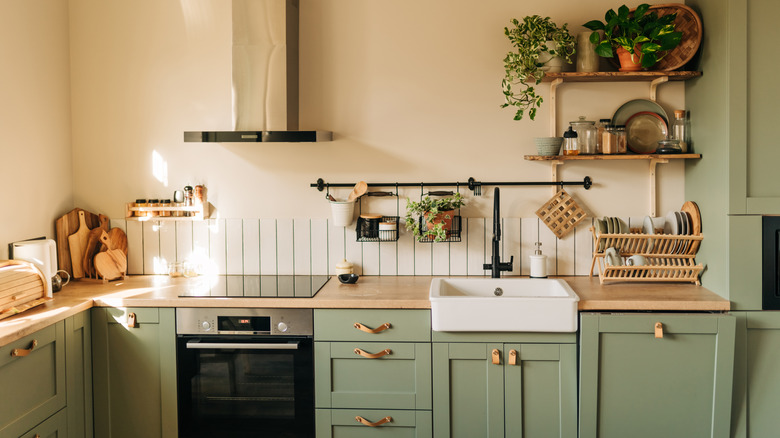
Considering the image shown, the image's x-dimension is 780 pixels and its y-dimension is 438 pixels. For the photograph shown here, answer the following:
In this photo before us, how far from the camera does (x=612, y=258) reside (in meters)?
3.20

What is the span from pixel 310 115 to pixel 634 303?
183 cm

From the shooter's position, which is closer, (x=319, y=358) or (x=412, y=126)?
(x=319, y=358)

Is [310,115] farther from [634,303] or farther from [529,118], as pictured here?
[634,303]

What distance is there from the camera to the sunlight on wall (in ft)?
11.7

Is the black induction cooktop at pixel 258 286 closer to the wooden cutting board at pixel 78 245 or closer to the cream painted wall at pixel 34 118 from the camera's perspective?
the wooden cutting board at pixel 78 245

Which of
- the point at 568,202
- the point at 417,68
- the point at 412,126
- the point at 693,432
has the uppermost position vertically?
the point at 417,68

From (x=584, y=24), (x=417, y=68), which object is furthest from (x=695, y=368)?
(x=417, y=68)

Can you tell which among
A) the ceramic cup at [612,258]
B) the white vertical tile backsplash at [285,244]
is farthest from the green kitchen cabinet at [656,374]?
the white vertical tile backsplash at [285,244]

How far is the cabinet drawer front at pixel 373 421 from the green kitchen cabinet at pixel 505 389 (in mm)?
65

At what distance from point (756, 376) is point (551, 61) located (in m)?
1.69

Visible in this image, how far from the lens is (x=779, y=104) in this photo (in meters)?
→ 2.88

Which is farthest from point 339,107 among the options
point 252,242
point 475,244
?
point 475,244

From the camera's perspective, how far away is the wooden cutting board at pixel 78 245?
11.3 ft

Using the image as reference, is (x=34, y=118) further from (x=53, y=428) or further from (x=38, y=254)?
(x=53, y=428)
